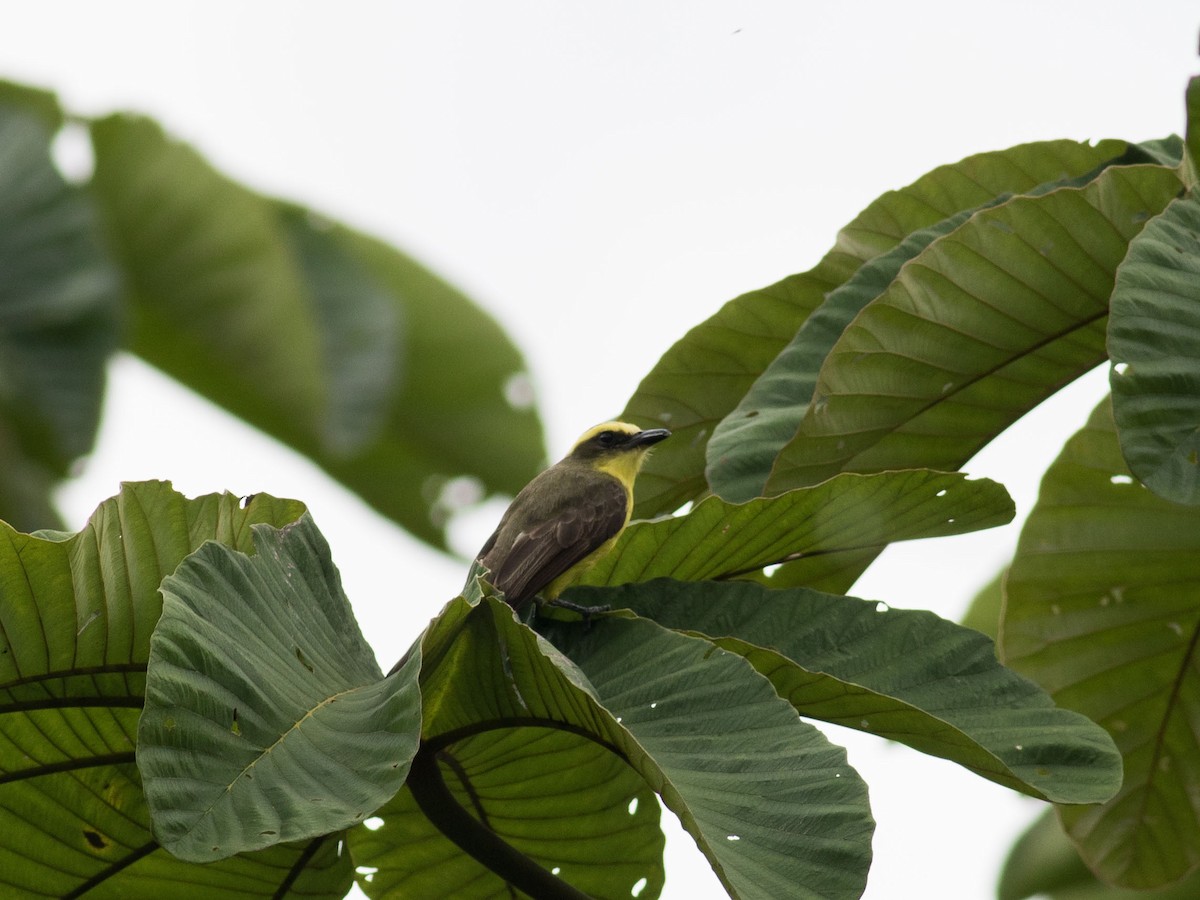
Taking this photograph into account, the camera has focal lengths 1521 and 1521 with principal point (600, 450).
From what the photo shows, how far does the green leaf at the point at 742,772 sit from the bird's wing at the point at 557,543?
1.29 metres

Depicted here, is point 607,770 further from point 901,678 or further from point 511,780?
point 901,678

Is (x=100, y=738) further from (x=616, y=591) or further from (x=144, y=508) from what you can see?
(x=616, y=591)

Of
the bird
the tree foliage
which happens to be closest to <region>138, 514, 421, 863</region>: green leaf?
the tree foliage

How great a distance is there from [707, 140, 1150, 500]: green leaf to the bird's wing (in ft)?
2.83

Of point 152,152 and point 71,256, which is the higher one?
point 152,152

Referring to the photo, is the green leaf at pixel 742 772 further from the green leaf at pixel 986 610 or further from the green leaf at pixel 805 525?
the green leaf at pixel 986 610

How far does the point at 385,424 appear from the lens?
28.2 ft

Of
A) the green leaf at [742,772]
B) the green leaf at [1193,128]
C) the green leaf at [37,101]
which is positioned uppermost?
the green leaf at [37,101]

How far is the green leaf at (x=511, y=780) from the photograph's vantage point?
5.72 ft

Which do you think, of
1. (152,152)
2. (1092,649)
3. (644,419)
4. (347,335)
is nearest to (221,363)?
(347,335)

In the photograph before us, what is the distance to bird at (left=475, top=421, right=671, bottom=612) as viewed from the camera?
10.3 feet

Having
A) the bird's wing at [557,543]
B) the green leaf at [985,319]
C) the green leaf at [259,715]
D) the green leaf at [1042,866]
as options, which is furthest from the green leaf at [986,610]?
the green leaf at [259,715]

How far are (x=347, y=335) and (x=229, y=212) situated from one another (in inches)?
34.1

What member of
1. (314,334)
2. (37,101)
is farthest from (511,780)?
(37,101)
